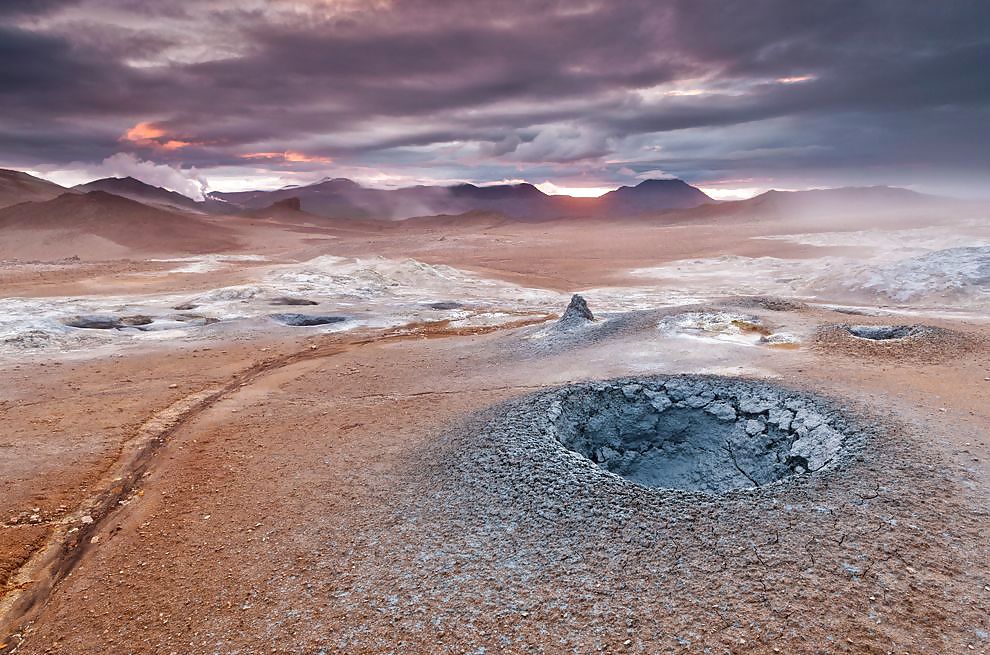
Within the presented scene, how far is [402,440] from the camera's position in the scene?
8.59 meters

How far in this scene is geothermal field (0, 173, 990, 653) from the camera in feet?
15.5

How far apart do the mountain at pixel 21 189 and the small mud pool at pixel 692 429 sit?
356 feet

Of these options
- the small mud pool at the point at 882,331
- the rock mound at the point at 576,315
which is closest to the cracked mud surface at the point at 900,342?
the small mud pool at the point at 882,331

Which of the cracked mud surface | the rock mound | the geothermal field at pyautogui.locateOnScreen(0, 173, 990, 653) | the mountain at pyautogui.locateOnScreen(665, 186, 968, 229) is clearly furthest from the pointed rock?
the mountain at pyautogui.locateOnScreen(665, 186, 968, 229)

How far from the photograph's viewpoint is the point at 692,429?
29.8 ft

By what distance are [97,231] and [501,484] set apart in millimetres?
66479

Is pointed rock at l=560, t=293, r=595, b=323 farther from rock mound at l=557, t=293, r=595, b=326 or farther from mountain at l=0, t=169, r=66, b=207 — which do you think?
mountain at l=0, t=169, r=66, b=207

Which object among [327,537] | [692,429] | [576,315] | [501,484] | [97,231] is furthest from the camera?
[97,231]

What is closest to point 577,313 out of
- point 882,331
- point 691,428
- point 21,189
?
point 691,428

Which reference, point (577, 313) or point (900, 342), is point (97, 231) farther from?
point (900, 342)

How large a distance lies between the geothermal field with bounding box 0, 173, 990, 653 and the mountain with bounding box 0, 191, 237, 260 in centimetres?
4184

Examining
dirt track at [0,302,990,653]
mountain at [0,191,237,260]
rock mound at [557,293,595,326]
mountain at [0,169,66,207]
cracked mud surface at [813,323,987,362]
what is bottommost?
dirt track at [0,302,990,653]

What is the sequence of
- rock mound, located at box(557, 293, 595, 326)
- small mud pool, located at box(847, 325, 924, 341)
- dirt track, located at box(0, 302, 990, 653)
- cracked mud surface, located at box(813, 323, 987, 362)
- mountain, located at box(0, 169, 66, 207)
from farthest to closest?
mountain, located at box(0, 169, 66, 207) < rock mound, located at box(557, 293, 595, 326) < small mud pool, located at box(847, 325, 924, 341) < cracked mud surface, located at box(813, 323, 987, 362) < dirt track, located at box(0, 302, 990, 653)

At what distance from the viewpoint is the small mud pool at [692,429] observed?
812cm
